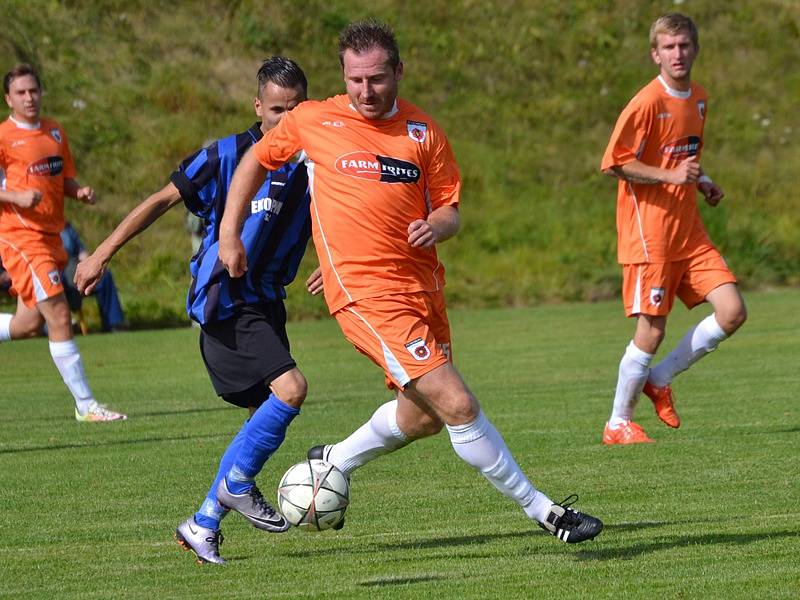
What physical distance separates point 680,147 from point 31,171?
15.7 feet

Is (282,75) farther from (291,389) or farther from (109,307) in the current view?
(109,307)

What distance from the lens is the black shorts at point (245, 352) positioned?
574 centimetres

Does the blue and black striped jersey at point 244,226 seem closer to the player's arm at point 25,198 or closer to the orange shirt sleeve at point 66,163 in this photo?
the player's arm at point 25,198

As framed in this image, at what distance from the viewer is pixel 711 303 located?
823 centimetres

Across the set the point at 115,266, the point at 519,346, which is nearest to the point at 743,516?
the point at 519,346

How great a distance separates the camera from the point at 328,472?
5.68 metres

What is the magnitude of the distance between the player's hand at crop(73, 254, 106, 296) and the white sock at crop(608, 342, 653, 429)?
3.75 metres

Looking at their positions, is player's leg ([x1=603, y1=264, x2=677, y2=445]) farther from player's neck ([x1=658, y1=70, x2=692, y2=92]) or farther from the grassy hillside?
the grassy hillside

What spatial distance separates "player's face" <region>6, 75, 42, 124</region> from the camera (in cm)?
1024

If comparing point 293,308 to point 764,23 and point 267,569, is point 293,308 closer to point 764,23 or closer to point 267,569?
point 764,23

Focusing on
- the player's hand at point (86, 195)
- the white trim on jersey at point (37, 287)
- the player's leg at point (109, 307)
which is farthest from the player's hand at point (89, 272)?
the player's leg at point (109, 307)

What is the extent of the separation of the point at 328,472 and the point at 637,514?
4.60ft

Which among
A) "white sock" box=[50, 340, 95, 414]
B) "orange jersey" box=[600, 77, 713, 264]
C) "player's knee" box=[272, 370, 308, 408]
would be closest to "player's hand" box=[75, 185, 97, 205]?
"white sock" box=[50, 340, 95, 414]

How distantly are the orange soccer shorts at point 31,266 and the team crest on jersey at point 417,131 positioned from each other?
220 inches
